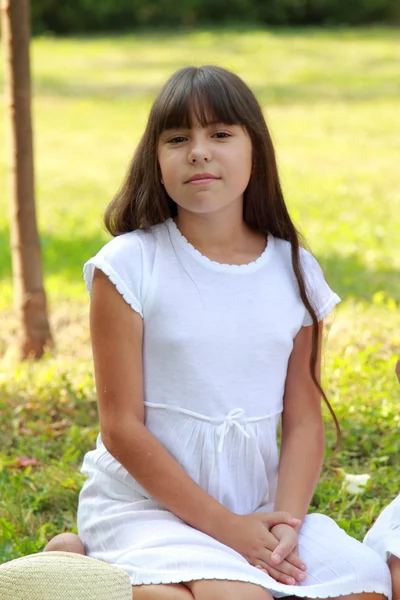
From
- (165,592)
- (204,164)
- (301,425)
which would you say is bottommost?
(165,592)

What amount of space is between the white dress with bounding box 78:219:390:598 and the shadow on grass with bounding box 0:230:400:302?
9.48 feet

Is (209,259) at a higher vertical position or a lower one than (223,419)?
higher

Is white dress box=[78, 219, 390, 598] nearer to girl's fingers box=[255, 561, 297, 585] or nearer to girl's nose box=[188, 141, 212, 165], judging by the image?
girl's fingers box=[255, 561, 297, 585]

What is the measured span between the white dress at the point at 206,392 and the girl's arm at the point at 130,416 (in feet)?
0.11

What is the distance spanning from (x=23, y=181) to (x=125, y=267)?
91.5 inches

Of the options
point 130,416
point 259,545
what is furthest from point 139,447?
point 259,545

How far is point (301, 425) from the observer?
8.60 ft

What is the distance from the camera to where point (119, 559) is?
229cm

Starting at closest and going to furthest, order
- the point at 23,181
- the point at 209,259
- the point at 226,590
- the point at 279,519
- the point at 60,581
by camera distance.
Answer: the point at 60,581 → the point at 226,590 → the point at 279,519 → the point at 209,259 → the point at 23,181

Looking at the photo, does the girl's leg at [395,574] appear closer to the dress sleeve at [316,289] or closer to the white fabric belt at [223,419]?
the white fabric belt at [223,419]

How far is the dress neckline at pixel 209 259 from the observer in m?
2.55

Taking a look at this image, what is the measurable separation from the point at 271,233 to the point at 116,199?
0.41 metres

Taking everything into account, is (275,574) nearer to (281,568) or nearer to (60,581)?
(281,568)

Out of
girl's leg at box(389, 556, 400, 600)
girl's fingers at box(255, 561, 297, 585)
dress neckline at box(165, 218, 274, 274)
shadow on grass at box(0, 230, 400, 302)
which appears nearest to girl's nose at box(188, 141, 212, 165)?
dress neckline at box(165, 218, 274, 274)
